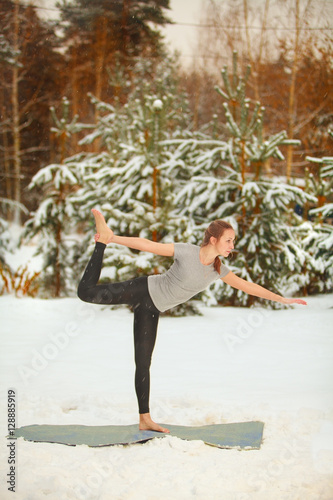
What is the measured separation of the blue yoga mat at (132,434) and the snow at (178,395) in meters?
0.07

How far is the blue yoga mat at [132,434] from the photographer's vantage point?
10.8ft

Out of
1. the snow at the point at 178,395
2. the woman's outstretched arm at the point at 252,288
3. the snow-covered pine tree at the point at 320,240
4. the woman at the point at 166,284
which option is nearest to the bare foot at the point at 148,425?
the woman at the point at 166,284

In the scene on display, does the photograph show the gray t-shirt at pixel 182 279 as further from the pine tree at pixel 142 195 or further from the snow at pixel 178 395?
the pine tree at pixel 142 195

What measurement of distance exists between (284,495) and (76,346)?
14.0ft

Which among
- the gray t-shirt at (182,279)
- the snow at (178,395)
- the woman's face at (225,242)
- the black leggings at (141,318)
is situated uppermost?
the woman's face at (225,242)

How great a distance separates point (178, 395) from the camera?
4.46m

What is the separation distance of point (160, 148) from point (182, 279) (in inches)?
210

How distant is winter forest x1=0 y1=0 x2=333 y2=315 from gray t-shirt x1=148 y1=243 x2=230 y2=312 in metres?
3.94

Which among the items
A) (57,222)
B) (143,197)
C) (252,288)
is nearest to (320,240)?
(143,197)

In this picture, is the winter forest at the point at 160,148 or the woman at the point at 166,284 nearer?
the woman at the point at 166,284

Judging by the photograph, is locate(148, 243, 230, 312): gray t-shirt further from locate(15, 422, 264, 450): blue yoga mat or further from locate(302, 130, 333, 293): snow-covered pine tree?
locate(302, 130, 333, 293): snow-covered pine tree

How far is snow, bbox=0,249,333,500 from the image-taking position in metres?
2.74

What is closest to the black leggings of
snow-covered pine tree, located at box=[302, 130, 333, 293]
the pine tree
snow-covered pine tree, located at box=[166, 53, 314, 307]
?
the pine tree

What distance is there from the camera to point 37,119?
65.9 feet
